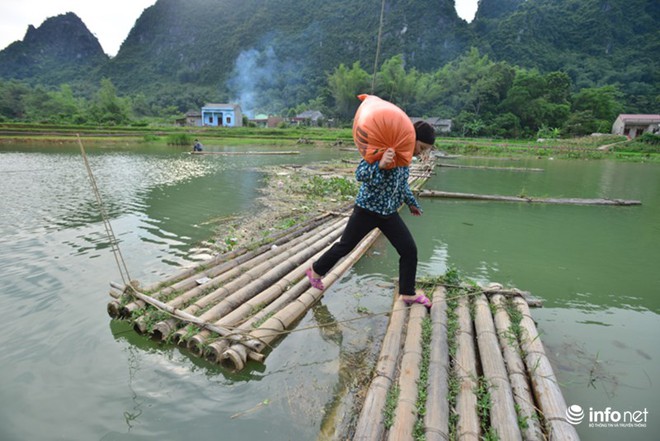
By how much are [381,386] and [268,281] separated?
201 centimetres

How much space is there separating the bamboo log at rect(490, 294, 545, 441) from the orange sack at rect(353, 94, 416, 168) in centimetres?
182

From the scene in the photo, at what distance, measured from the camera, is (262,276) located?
162 inches

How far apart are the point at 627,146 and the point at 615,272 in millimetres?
39446

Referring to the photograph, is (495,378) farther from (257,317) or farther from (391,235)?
(257,317)

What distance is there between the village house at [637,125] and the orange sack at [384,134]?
56.9 metres

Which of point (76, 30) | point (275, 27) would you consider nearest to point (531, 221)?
point (275, 27)

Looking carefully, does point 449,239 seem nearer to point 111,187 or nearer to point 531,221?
point 531,221

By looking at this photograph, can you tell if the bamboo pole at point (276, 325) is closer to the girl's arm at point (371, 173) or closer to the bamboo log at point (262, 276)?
the bamboo log at point (262, 276)

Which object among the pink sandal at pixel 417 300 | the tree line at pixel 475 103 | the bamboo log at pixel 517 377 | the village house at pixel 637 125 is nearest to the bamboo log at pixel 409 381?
the pink sandal at pixel 417 300

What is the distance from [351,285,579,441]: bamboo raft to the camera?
84.5 inches

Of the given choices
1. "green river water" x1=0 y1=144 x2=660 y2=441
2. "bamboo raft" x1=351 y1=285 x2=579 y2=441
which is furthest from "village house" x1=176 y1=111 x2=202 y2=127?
"bamboo raft" x1=351 y1=285 x2=579 y2=441

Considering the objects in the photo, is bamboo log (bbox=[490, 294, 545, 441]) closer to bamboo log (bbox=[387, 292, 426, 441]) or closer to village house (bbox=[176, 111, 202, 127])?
bamboo log (bbox=[387, 292, 426, 441])

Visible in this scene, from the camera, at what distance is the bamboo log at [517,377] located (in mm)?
2150

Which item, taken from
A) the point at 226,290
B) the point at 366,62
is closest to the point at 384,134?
the point at 226,290
